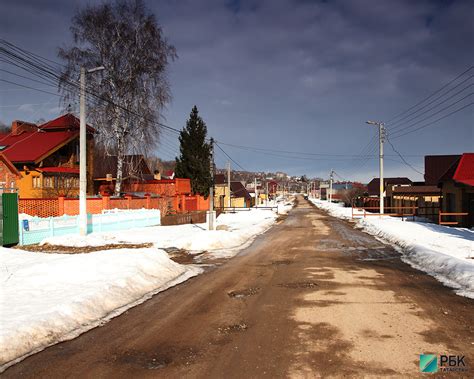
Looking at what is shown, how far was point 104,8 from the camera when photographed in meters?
26.1

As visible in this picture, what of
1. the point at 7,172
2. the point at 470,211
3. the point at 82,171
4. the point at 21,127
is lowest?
the point at 470,211

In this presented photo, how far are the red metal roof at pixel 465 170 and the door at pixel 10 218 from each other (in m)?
25.2

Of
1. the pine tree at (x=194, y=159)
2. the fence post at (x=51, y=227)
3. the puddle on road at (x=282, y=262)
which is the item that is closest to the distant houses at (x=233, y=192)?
the pine tree at (x=194, y=159)

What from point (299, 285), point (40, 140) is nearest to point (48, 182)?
point (40, 140)

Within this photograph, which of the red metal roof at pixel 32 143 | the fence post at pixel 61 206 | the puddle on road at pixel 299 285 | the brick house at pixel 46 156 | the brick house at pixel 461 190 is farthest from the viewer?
the red metal roof at pixel 32 143

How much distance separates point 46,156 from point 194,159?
15.4 meters

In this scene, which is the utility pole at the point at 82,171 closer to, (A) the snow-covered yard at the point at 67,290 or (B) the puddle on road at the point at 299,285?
(A) the snow-covered yard at the point at 67,290

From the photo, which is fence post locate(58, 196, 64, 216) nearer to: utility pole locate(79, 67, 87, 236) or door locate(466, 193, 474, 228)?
utility pole locate(79, 67, 87, 236)

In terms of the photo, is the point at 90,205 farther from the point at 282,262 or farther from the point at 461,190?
the point at 461,190

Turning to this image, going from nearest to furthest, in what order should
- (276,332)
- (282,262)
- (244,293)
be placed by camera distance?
1. (276,332)
2. (244,293)
3. (282,262)

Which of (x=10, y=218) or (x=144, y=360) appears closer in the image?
(x=144, y=360)

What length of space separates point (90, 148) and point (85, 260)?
1077 inches

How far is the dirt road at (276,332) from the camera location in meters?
4.35

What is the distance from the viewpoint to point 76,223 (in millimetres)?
18312
